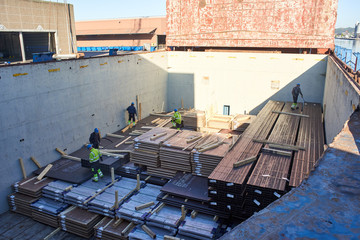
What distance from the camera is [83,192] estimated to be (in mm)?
10516

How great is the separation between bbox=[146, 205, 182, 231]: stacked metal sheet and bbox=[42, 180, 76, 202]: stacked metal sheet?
145 inches

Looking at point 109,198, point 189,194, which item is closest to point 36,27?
point 109,198

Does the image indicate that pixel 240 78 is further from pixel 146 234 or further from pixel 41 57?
pixel 146 234

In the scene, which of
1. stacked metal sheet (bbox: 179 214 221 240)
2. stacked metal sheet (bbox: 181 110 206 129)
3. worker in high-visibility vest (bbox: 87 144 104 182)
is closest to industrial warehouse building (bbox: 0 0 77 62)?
stacked metal sheet (bbox: 181 110 206 129)

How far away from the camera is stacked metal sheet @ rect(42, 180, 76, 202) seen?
1048cm

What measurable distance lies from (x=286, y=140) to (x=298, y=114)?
14.4 ft

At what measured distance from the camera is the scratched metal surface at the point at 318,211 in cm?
210

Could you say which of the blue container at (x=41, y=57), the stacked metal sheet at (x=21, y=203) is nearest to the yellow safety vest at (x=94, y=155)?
the stacked metal sheet at (x=21, y=203)

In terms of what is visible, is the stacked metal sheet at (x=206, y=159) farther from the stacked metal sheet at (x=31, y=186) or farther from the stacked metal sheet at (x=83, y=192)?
the stacked metal sheet at (x=31, y=186)

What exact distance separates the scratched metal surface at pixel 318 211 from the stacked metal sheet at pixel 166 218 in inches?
252

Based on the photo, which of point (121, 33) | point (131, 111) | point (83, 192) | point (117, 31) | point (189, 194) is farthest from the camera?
point (117, 31)

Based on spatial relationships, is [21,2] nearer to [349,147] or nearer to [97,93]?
[97,93]

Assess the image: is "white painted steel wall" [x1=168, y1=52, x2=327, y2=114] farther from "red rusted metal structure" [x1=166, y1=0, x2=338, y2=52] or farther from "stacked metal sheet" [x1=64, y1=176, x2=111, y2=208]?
"stacked metal sheet" [x1=64, y1=176, x2=111, y2=208]

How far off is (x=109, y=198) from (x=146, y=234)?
219 cm
